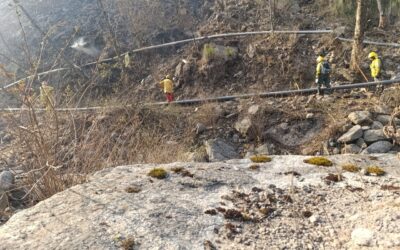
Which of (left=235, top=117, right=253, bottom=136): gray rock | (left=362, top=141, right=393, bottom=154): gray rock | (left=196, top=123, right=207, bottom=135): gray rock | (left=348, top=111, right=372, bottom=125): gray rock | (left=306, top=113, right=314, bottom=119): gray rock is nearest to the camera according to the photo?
(left=362, top=141, right=393, bottom=154): gray rock

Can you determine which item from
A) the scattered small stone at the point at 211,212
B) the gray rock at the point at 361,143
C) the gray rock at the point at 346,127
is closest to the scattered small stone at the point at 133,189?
the scattered small stone at the point at 211,212

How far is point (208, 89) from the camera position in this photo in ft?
40.1

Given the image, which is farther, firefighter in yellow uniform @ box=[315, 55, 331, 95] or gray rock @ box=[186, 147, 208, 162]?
firefighter in yellow uniform @ box=[315, 55, 331, 95]

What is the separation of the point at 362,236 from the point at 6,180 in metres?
4.53

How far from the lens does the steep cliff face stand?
278 cm

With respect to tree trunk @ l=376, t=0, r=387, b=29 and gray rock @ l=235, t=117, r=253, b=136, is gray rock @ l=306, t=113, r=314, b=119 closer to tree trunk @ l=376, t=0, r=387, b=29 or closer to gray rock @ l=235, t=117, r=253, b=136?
gray rock @ l=235, t=117, r=253, b=136

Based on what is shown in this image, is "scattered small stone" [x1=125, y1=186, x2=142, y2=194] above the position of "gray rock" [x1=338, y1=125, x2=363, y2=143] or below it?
above

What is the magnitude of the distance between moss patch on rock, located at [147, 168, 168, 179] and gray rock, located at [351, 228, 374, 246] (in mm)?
1706

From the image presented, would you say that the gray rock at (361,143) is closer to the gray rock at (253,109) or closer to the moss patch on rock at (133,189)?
the gray rock at (253,109)

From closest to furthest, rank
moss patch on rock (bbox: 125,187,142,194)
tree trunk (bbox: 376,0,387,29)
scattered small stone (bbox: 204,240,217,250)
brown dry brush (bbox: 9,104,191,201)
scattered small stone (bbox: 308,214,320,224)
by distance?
scattered small stone (bbox: 204,240,217,250) → scattered small stone (bbox: 308,214,320,224) → moss patch on rock (bbox: 125,187,142,194) → brown dry brush (bbox: 9,104,191,201) → tree trunk (bbox: 376,0,387,29)

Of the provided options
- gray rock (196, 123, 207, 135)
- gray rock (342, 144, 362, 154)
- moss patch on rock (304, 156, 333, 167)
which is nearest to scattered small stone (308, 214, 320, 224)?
moss patch on rock (304, 156, 333, 167)

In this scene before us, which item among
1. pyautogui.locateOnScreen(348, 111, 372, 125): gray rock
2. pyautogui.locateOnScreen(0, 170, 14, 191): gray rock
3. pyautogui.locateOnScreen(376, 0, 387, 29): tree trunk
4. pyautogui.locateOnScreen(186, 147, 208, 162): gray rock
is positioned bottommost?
pyautogui.locateOnScreen(186, 147, 208, 162): gray rock

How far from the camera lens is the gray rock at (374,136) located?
7.31 m

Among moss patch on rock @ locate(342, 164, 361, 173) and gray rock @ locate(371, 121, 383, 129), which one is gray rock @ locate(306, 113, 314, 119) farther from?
moss patch on rock @ locate(342, 164, 361, 173)
